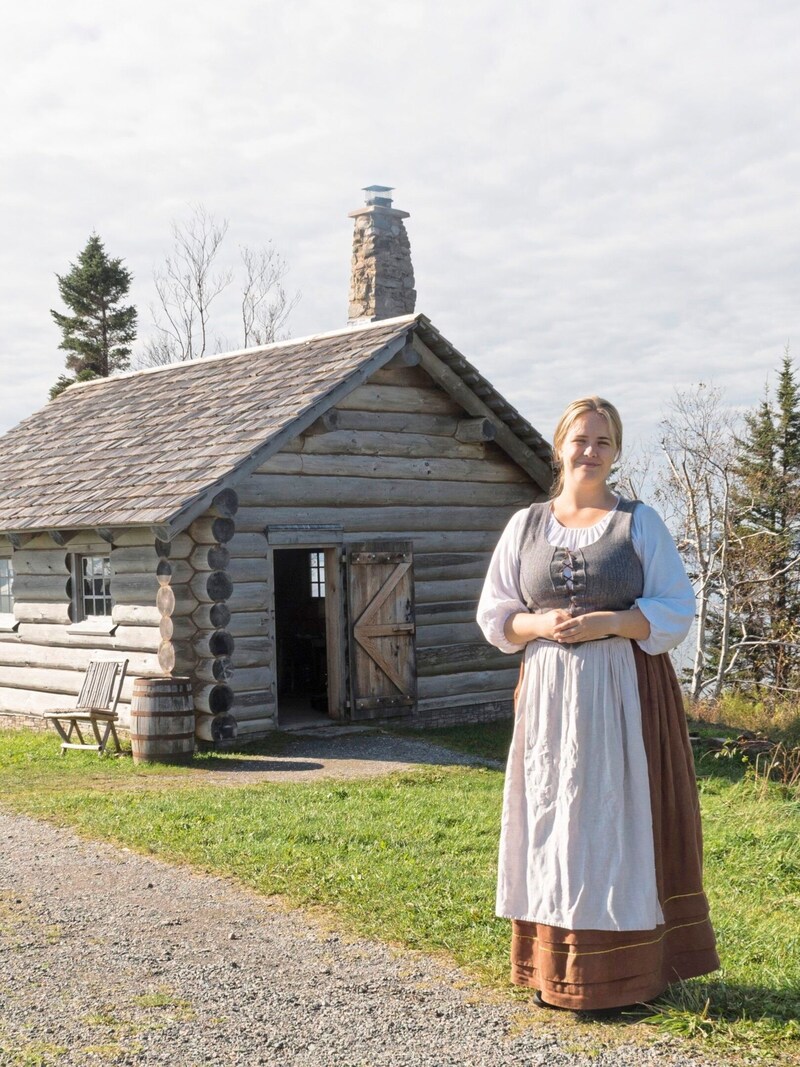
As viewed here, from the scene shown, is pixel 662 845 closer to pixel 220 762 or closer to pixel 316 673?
pixel 220 762

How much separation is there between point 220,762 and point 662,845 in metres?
7.95

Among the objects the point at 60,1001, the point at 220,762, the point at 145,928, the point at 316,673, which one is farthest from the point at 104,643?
the point at 60,1001

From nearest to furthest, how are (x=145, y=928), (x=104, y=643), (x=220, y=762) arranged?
(x=145, y=928) < (x=220, y=762) < (x=104, y=643)

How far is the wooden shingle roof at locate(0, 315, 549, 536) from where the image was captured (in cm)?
1270

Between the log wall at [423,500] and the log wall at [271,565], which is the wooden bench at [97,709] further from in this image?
the log wall at [423,500]

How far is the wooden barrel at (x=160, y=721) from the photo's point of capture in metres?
11.9

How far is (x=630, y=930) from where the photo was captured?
4504mm


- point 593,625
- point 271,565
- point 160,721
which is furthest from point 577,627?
point 271,565

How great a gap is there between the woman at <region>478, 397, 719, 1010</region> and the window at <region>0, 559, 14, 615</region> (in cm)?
1189

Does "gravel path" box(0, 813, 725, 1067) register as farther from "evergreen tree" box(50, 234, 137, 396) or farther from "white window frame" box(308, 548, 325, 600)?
"evergreen tree" box(50, 234, 137, 396)

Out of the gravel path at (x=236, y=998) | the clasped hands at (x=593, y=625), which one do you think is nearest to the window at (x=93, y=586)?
the gravel path at (x=236, y=998)

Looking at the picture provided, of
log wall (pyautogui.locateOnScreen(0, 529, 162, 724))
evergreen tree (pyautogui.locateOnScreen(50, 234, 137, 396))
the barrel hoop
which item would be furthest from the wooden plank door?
evergreen tree (pyautogui.locateOnScreen(50, 234, 137, 396))

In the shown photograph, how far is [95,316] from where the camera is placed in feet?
124

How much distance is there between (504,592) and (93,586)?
987 cm
